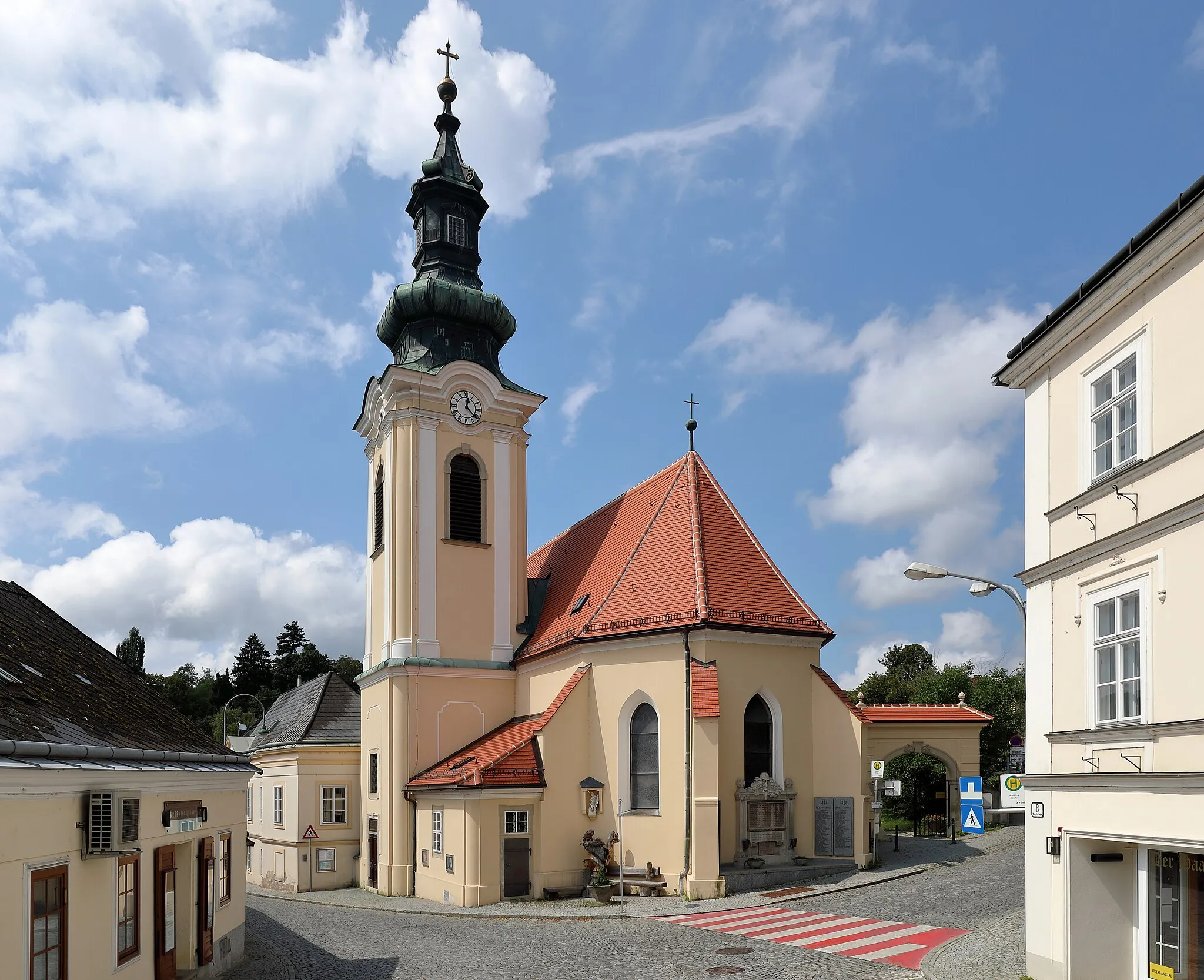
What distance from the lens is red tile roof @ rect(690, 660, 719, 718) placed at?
2336cm

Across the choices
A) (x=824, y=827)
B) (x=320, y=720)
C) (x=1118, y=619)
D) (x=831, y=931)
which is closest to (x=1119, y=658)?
(x=1118, y=619)

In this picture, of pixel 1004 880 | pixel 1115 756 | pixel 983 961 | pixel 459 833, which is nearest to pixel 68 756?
pixel 1115 756

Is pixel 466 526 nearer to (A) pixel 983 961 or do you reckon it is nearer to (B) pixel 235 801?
(B) pixel 235 801

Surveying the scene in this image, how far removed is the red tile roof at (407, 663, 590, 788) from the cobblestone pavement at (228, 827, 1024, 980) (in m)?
2.92

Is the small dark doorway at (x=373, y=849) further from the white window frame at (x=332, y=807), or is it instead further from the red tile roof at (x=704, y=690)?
the red tile roof at (x=704, y=690)

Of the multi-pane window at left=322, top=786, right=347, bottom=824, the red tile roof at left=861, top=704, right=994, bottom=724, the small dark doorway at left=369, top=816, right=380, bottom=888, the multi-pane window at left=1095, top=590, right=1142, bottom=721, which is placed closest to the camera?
the multi-pane window at left=1095, top=590, right=1142, bottom=721

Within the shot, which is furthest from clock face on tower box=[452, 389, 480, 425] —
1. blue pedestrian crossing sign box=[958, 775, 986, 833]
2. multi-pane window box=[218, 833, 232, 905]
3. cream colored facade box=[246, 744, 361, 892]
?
blue pedestrian crossing sign box=[958, 775, 986, 833]

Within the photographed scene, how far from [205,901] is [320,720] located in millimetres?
21305

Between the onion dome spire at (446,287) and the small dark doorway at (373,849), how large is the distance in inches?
532

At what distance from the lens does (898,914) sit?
61.7ft

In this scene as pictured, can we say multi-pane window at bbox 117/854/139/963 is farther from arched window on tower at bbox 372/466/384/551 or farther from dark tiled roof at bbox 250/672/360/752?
dark tiled roof at bbox 250/672/360/752

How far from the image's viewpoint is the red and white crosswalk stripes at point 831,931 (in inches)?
623

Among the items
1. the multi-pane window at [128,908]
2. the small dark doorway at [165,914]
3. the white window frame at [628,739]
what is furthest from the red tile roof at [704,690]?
the multi-pane window at [128,908]

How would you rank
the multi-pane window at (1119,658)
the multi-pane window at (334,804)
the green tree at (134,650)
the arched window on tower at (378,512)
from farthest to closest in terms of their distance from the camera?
the green tree at (134,650)
the multi-pane window at (334,804)
the arched window on tower at (378,512)
the multi-pane window at (1119,658)
